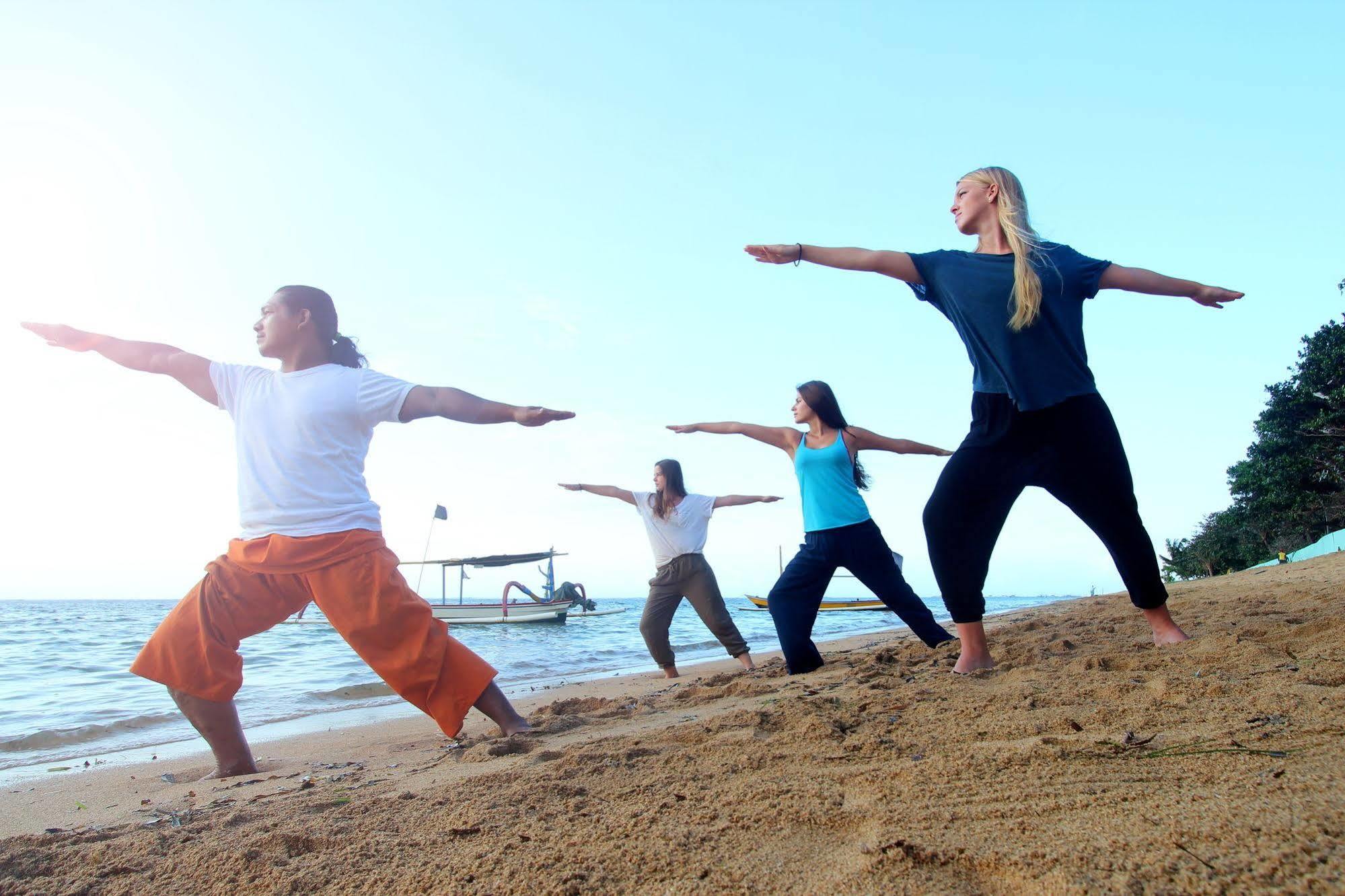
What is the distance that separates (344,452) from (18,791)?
7.06ft

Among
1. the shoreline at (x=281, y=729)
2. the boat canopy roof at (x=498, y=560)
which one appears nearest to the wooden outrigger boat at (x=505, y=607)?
the boat canopy roof at (x=498, y=560)

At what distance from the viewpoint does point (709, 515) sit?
702 cm

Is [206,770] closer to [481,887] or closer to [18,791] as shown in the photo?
[18,791]

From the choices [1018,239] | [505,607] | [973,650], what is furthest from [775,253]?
[505,607]

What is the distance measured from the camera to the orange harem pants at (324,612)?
10.2ft

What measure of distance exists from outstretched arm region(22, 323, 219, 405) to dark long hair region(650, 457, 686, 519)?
12.8 feet

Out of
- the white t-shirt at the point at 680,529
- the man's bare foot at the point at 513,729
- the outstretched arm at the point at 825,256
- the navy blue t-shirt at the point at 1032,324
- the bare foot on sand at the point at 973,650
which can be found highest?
the outstretched arm at the point at 825,256

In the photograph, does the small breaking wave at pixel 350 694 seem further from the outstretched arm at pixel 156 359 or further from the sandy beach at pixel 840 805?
the outstretched arm at pixel 156 359

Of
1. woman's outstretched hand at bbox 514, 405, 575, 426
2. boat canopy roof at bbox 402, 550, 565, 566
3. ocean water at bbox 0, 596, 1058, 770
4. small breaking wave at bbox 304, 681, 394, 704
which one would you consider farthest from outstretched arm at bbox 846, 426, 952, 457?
boat canopy roof at bbox 402, 550, 565, 566

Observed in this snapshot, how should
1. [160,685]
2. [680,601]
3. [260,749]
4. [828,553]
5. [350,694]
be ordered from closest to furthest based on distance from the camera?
[260,749], [828,553], [680,601], [350,694], [160,685]

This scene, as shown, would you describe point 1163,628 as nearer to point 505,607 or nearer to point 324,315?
point 324,315

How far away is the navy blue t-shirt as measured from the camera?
3.20 metres

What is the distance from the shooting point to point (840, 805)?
173 cm

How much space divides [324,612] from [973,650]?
2681 mm
